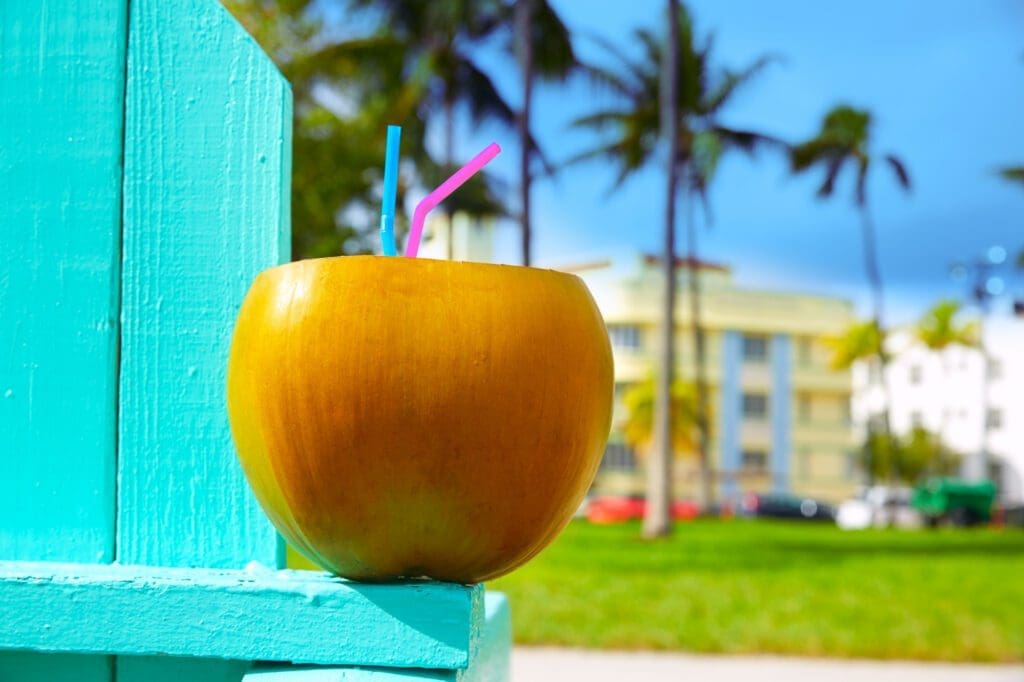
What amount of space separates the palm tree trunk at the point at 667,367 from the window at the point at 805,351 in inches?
1636

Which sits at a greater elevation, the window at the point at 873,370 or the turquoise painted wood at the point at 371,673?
the window at the point at 873,370

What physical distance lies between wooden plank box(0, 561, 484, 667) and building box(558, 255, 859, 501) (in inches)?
2015

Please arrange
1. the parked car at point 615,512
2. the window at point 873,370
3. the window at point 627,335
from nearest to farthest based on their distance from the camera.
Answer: the parked car at point 615,512
the window at point 627,335
the window at point 873,370

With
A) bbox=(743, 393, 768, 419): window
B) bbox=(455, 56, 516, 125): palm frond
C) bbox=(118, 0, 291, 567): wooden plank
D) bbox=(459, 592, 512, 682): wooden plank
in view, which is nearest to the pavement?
bbox=(459, 592, 512, 682): wooden plank

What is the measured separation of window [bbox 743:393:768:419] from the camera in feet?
188

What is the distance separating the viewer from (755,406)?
57.2 m

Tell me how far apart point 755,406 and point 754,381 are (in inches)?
52.3

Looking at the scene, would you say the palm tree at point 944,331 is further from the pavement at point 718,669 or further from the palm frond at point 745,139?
the pavement at point 718,669

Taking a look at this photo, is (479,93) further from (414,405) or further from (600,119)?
(414,405)

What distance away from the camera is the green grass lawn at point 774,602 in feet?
19.9

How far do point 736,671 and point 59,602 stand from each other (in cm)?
475

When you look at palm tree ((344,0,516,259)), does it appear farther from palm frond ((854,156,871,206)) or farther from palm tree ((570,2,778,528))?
palm frond ((854,156,871,206))

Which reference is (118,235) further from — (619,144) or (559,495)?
(619,144)

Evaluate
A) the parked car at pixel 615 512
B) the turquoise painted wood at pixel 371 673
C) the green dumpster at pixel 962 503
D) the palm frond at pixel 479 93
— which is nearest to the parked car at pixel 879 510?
the green dumpster at pixel 962 503
